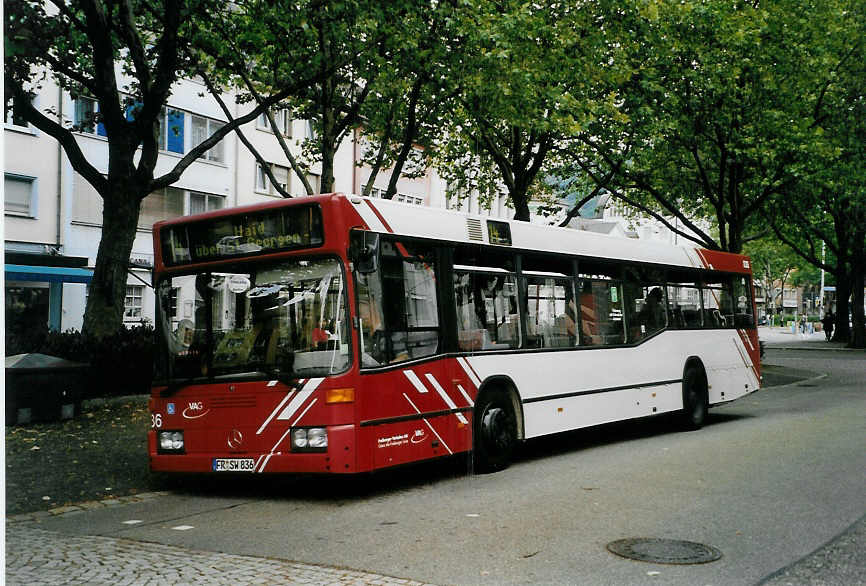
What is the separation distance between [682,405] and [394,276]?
7.25m

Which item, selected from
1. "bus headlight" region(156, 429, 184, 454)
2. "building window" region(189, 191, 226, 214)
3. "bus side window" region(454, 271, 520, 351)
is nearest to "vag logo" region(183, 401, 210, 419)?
"bus headlight" region(156, 429, 184, 454)

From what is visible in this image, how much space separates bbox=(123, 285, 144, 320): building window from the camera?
32875mm

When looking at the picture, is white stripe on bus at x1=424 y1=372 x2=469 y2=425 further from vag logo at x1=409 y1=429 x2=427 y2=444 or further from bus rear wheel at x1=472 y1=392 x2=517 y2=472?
vag logo at x1=409 y1=429 x2=427 y2=444

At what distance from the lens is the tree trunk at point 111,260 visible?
15.8 meters

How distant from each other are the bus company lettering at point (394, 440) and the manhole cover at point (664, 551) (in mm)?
2795

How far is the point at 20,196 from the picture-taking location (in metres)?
28.6

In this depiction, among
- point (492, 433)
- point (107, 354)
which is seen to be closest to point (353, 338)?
point (492, 433)

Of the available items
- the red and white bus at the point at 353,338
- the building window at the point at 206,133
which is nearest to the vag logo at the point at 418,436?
the red and white bus at the point at 353,338

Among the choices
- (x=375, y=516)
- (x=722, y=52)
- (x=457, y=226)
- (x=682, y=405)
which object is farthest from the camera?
(x=722, y=52)

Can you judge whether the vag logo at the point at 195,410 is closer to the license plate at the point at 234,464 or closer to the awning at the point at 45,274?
the license plate at the point at 234,464

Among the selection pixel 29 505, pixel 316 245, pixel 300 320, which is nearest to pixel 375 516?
pixel 300 320

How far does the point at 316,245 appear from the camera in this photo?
9008 millimetres

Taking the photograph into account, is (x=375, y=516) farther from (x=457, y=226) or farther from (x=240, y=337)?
(x=457, y=226)

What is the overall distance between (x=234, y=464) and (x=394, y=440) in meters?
1.50
